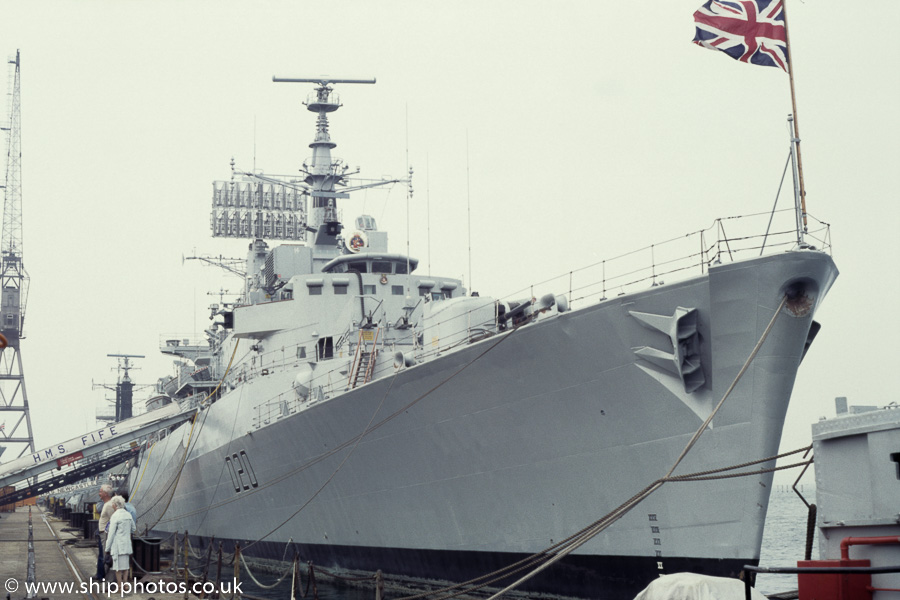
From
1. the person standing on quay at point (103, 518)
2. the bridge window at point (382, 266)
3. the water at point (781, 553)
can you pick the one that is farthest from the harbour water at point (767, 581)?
the bridge window at point (382, 266)

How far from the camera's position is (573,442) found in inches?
423

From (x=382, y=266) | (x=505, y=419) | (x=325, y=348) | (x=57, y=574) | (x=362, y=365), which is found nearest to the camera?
(x=505, y=419)

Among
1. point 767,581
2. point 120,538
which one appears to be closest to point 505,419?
point 120,538

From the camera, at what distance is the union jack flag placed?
9.53 m

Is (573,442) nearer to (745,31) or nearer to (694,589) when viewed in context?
(745,31)

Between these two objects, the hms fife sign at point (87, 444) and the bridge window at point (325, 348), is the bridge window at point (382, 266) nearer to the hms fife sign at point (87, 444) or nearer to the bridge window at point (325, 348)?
the bridge window at point (325, 348)

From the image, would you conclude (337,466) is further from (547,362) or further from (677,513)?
(677,513)

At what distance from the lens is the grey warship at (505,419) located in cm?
957

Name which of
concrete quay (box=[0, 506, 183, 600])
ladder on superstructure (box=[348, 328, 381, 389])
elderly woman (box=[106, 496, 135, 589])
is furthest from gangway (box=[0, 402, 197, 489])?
elderly woman (box=[106, 496, 135, 589])

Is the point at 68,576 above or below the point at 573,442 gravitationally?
below

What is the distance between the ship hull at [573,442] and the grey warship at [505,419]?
0.02 meters

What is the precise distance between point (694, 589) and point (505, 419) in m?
6.31

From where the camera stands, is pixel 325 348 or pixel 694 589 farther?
pixel 325 348

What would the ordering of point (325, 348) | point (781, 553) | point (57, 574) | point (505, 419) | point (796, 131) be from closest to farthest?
point (796, 131)
point (505, 419)
point (57, 574)
point (325, 348)
point (781, 553)
